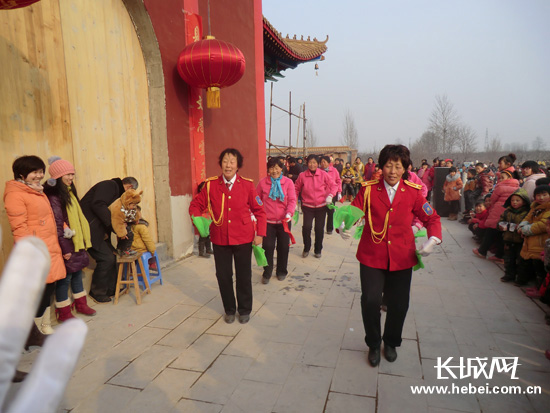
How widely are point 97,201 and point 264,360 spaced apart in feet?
8.85

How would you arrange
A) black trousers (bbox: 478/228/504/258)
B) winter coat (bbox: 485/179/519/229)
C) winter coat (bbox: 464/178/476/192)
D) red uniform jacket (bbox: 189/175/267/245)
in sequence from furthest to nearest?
winter coat (bbox: 464/178/476/192), black trousers (bbox: 478/228/504/258), winter coat (bbox: 485/179/519/229), red uniform jacket (bbox: 189/175/267/245)

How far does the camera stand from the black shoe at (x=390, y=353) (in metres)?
3.00

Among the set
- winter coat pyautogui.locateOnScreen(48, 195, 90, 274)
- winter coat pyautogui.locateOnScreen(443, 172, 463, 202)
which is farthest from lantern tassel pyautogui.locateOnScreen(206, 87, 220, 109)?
winter coat pyautogui.locateOnScreen(443, 172, 463, 202)

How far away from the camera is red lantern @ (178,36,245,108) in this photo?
5504 mm

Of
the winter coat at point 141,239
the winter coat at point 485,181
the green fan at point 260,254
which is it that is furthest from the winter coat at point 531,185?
the winter coat at point 141,239

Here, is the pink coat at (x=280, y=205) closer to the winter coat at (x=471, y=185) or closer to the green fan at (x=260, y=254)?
the green fan at (x=260, y=254)

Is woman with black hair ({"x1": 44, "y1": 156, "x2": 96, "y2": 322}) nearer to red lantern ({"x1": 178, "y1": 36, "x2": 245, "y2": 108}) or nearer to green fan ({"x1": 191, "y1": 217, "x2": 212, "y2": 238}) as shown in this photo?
green fan ({"x1": 191, "y1": 217, "x2": 212, "y2": 238})

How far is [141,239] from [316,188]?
10.3 ft

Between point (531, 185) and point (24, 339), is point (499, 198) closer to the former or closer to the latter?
point (531, 185)

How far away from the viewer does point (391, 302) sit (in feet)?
9.76

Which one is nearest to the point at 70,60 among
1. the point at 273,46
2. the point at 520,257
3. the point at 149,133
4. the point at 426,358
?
the point at 149,133

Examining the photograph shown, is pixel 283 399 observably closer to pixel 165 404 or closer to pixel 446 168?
pixel 165 404

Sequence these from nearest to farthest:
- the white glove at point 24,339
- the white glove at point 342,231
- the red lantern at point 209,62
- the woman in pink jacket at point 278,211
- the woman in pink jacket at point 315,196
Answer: the white glove at point 24,339 < the white glove at point 342,231 < the woman in pink jacket at point 278,211 < the red lantern at point 209,62 < the woman in pink jacket at point 315,196

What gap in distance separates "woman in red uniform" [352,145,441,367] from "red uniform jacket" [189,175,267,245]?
4.23 ft
